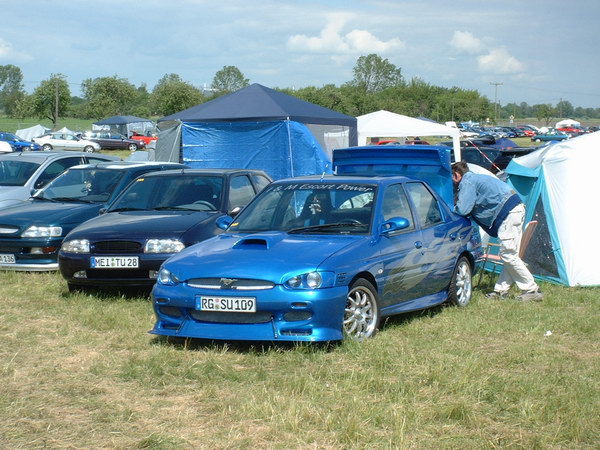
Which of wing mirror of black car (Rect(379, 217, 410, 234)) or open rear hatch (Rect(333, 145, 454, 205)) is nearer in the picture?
wing mirror of black car (Rect(379, 217, 410, 234))

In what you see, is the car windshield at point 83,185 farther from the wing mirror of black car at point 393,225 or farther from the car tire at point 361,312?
the car tire at point 361,312

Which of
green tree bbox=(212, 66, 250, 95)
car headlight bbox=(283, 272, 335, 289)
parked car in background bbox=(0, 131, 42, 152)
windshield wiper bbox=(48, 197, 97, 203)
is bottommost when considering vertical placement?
car headlight bbox=(283, 272, 335, 289)

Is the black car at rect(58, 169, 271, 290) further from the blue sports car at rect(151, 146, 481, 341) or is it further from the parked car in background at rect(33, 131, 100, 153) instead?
the parked car in background at rect(33, 131, 100, 153)

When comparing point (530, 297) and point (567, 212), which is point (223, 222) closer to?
point (530, 297)

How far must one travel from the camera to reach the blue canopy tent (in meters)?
17.2

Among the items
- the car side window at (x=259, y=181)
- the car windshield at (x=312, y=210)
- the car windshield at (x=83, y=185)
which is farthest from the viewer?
the car windshield at (x=83, y=185)

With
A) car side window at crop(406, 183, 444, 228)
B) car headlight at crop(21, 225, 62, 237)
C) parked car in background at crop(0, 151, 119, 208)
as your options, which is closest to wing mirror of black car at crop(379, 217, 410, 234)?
car side window at crop(406, 183, 444, 228)

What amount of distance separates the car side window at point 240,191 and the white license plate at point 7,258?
3.17 m

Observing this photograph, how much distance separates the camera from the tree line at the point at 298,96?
287 feet

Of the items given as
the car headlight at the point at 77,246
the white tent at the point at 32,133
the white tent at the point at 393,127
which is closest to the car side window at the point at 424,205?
the car headlight at the point at 77,246

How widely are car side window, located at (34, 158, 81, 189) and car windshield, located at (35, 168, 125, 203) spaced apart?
1.30 meters

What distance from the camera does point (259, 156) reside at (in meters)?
17.5

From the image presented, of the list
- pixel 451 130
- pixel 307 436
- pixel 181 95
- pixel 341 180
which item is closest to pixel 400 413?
pixel 307 436

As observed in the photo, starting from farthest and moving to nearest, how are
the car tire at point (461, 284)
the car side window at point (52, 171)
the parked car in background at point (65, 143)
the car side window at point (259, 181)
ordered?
the parked car in background at point (65, 143), the car side window at point (52, 171), the car side window at point (259, 181), the car tire at point (461, 284)
